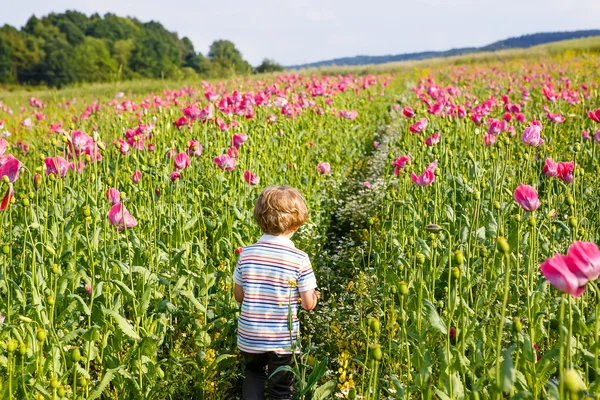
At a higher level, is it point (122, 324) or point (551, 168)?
point (551, 168)

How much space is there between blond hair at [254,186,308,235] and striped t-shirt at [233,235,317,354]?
0.21 ft

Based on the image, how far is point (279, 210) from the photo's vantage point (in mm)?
2629

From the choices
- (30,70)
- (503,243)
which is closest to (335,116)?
(503,243)

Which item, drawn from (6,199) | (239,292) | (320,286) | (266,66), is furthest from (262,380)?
(266,66)

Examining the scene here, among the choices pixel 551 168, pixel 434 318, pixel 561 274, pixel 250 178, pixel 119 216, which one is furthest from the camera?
pixel 250 178

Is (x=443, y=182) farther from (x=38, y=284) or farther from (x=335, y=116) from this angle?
(x=335, y=116)

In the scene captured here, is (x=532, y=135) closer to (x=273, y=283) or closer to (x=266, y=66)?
(x=273, y=283)

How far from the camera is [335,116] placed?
9.27m

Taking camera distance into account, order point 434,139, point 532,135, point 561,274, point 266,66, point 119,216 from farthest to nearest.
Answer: point 266,66 → point 434,139 → point 532,135 → point 119,216 → point 561,274

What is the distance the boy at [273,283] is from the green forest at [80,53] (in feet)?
93.7

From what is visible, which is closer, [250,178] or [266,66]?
[250,178]

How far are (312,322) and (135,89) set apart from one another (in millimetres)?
16496

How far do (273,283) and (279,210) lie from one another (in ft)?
1.04

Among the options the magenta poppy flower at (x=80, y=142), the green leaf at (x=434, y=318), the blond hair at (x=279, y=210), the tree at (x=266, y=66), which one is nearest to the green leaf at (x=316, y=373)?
the green leaf at (x=434, y=318)
